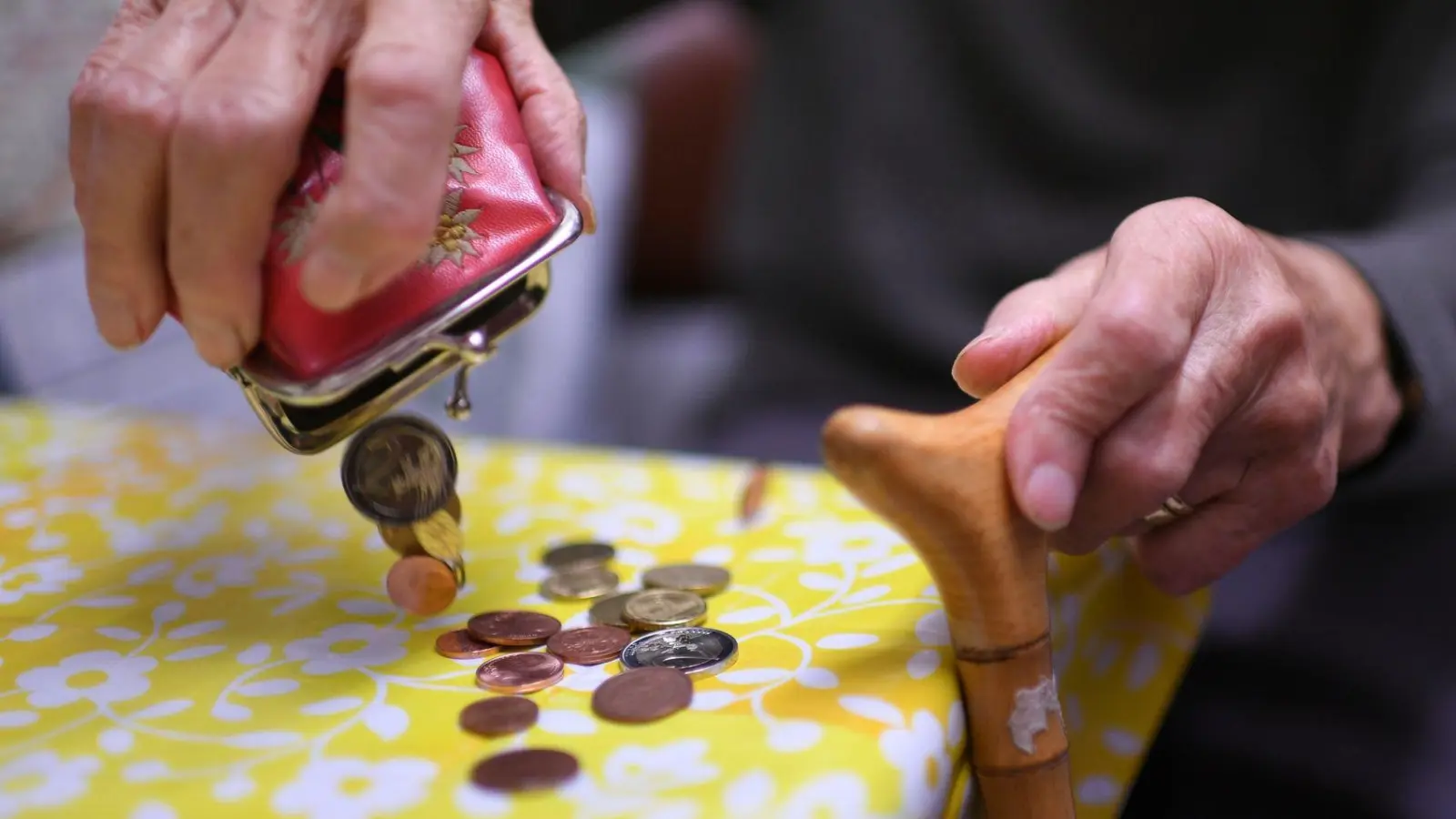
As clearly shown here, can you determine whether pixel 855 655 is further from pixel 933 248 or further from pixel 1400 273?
pixel 933 248

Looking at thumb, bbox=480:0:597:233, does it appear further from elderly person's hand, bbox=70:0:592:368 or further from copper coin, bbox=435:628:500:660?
copper coin, bbox=435:628:500:660

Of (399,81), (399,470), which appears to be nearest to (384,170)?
(399,81)

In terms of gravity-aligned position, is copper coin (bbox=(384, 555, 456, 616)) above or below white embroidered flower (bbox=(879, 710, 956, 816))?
above

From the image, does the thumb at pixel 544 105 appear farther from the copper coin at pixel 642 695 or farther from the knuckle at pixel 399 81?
the copper coin at pixel 642 695

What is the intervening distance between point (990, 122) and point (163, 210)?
75 cm

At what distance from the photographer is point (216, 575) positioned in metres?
0.57

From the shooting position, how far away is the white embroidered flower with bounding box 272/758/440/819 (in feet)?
1.20

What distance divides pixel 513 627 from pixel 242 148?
0.22 meters

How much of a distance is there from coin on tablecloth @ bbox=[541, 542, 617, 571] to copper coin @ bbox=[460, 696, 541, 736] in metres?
0.15

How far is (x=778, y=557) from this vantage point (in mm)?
566

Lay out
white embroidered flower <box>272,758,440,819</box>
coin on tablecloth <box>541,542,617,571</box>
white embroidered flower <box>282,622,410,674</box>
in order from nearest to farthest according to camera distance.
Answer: white embroidered flower <box>272,758,440,819</box> → white embroidered flower <box>282,622,410,674</box> → coin on tablecloth <box>541,542,617,571</box>

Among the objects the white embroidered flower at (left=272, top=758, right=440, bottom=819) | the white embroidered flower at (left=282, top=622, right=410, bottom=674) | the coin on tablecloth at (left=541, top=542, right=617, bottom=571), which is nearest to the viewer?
the white embroidered flower at (left=272, top=758, right=440, bottom=819)

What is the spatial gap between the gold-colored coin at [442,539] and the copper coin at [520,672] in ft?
0.23

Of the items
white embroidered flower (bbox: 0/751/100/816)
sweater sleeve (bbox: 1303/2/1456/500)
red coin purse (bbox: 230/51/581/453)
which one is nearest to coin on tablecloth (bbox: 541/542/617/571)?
red coin purse (bbox: 230/51/581/453)
